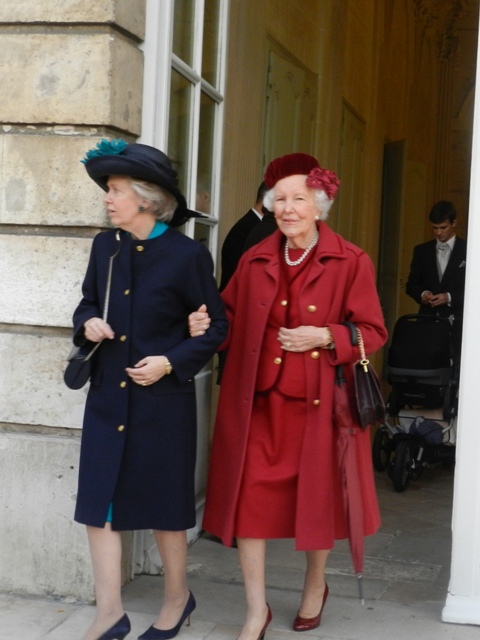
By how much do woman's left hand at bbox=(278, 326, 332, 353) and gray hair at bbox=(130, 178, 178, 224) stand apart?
0.58m

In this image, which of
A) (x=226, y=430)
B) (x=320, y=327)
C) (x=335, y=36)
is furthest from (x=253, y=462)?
(x=335, y=36)

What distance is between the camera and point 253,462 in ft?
13.5

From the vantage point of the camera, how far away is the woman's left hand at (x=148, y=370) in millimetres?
3883

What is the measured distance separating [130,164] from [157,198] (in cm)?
18

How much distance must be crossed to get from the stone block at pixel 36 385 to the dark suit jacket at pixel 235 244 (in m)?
1.26

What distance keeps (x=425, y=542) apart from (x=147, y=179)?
8.93ft

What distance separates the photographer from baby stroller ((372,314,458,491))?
23.7 ft

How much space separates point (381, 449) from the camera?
24.7ft

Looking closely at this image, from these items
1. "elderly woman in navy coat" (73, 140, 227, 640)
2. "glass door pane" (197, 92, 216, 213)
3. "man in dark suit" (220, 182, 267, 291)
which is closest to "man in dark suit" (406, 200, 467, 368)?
"man in dark suit" (220, 182, 267, 291)

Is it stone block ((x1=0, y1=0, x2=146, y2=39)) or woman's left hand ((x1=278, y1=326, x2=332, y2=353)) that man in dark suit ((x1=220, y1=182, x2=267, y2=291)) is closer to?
stone block ((x1=0, y1=0, x2=146, y2=39))

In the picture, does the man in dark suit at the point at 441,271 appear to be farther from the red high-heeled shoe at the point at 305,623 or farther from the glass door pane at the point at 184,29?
the red high-heeled shoe at the point at 305,623

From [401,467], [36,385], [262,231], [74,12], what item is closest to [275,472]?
[36,385]

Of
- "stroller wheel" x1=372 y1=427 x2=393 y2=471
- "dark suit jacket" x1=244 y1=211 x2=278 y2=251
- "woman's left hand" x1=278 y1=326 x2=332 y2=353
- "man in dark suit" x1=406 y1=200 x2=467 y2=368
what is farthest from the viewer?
"man in dark suit" x1=406 y1=200 x2=467 y2=368

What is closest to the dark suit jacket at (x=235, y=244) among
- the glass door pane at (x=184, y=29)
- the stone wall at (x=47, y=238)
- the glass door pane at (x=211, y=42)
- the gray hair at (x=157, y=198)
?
the glass door pane at (x=211, y=42)
